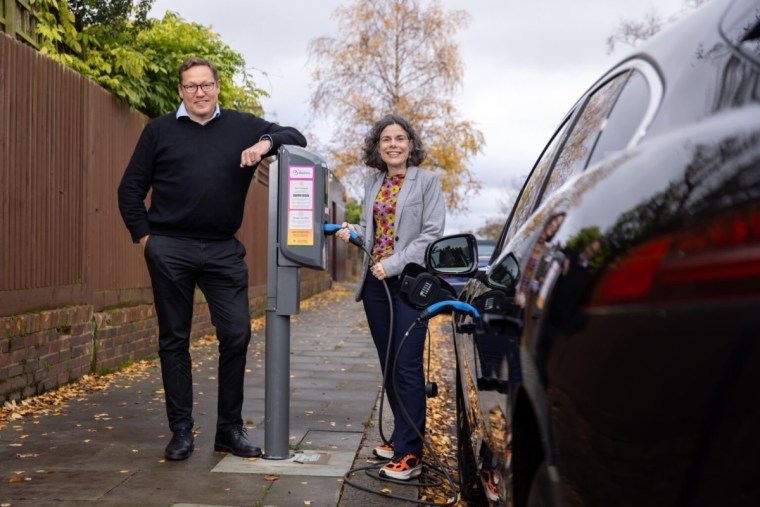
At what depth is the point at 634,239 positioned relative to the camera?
144 cm

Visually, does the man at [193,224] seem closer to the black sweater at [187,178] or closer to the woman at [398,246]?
the black sweater at [187,178]

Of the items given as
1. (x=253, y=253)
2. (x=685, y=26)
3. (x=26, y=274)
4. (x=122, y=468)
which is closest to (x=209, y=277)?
(x=122, y=468)

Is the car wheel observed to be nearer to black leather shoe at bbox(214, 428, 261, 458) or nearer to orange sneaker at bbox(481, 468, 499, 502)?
orange sneaker at bbox(481, 468, 499, 502)

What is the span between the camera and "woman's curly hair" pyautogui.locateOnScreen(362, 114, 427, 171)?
15.8ft

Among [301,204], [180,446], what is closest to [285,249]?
[301,204]

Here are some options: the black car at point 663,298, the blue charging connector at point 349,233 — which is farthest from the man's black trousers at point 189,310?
the black car at point 663,298

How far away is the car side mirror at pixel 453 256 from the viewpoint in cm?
368

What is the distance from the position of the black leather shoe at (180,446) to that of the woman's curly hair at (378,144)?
1763mm

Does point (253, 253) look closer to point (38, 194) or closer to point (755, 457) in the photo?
point (38, 194)

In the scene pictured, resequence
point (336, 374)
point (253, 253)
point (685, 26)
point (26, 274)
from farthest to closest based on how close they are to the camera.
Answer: point (253, 253) < point (336, 374) < point (26, 274) < point (685, 26)

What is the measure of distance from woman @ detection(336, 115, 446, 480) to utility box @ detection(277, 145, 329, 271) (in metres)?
0.17

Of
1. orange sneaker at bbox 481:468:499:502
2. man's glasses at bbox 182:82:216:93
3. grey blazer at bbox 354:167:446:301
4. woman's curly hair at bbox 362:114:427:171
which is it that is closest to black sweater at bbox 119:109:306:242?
man's glasses at bbox 182:82:216:93

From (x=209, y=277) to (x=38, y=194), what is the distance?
2.56 m

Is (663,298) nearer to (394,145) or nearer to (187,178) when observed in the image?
(394,145)
